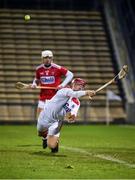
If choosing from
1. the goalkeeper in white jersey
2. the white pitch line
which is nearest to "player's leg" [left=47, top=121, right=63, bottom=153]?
the goalkeeper in white jersey

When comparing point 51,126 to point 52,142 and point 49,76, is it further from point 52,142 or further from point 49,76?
point 49,76

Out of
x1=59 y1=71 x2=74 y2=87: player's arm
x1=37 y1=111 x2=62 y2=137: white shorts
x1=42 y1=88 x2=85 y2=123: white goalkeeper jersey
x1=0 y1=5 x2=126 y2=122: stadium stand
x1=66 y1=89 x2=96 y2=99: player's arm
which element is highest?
x1=0 y1=5 x2=126 y2=122: stadium stand

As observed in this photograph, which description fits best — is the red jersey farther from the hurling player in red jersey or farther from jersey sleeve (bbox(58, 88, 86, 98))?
jersey sleeve (bbox(58, 88, 86, 98))

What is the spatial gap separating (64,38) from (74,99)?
21.4 meters

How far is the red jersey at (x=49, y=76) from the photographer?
1836 centimetres

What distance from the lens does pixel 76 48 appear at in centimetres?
3612

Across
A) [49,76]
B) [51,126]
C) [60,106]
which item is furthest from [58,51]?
[60,106]

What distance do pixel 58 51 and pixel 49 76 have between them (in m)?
17.6

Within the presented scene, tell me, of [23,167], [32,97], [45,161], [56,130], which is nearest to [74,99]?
[56,130]

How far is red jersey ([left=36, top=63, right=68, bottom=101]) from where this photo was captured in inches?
723

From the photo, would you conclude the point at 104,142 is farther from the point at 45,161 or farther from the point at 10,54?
the point at 10,54

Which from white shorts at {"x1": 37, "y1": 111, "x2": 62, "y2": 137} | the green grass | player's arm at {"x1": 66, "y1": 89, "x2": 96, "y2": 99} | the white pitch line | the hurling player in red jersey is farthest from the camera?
the hurling player in red jersey

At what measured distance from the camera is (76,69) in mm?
35094

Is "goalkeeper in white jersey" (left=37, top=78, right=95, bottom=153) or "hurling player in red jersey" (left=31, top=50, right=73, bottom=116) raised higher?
"hurling player in red jersey" (left=31, top=50, right=73, bottom=116)
